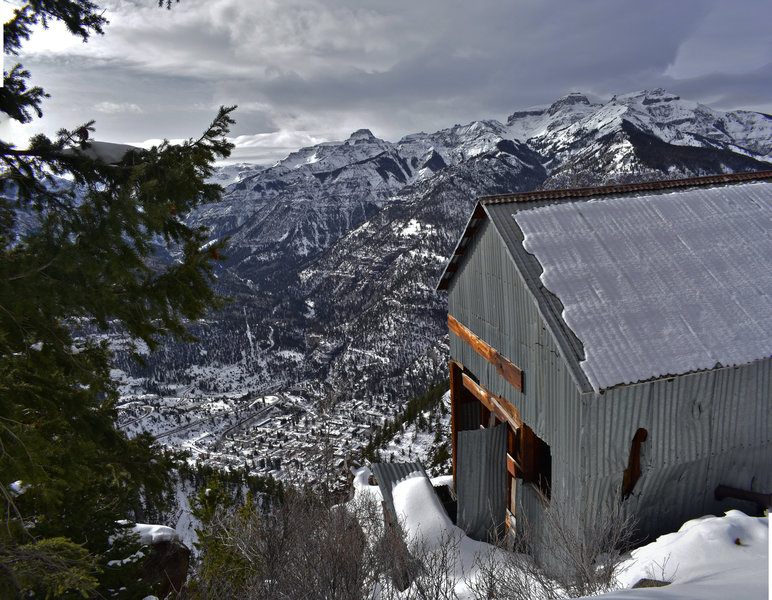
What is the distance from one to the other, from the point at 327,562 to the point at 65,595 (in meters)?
5.06

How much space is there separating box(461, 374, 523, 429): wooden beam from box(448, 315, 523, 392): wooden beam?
84 cm

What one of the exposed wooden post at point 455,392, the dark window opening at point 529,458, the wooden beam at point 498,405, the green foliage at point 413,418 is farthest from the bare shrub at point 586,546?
the green foliage at point 413,418

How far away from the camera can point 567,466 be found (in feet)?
30.5

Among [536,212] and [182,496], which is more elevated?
[536,212]

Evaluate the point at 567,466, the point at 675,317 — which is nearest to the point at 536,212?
the point at 675,317

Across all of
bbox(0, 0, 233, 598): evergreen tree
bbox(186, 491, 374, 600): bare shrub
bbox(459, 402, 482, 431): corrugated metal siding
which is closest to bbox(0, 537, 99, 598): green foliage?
bbox(0, 0, 233, 598): evergreen tree

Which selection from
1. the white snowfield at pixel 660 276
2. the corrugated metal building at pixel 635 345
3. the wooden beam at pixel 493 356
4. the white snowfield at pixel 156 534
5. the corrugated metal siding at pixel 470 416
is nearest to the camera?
the white snowfield at pixel 660 276

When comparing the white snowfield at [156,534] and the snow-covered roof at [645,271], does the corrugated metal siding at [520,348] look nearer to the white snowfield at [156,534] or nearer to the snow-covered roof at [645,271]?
the snow-covered roof at [645,271]

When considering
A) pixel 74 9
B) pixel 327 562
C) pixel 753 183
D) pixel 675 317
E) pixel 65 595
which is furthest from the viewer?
pixel 753 183

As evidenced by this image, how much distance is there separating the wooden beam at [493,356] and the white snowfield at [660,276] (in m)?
2.49

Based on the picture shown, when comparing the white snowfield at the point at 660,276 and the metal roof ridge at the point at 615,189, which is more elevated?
the metal roof ridge at the point at 615,189

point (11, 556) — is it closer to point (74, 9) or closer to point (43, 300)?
point (43, 300)

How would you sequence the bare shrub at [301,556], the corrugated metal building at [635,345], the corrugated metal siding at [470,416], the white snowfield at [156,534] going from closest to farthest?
the corrugated metal building at [635,345], the bare shrub at [301,556], the white snowfield at [156,534], the corrugated metal siding at [470,416]

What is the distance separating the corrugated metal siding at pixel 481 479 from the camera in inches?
498
